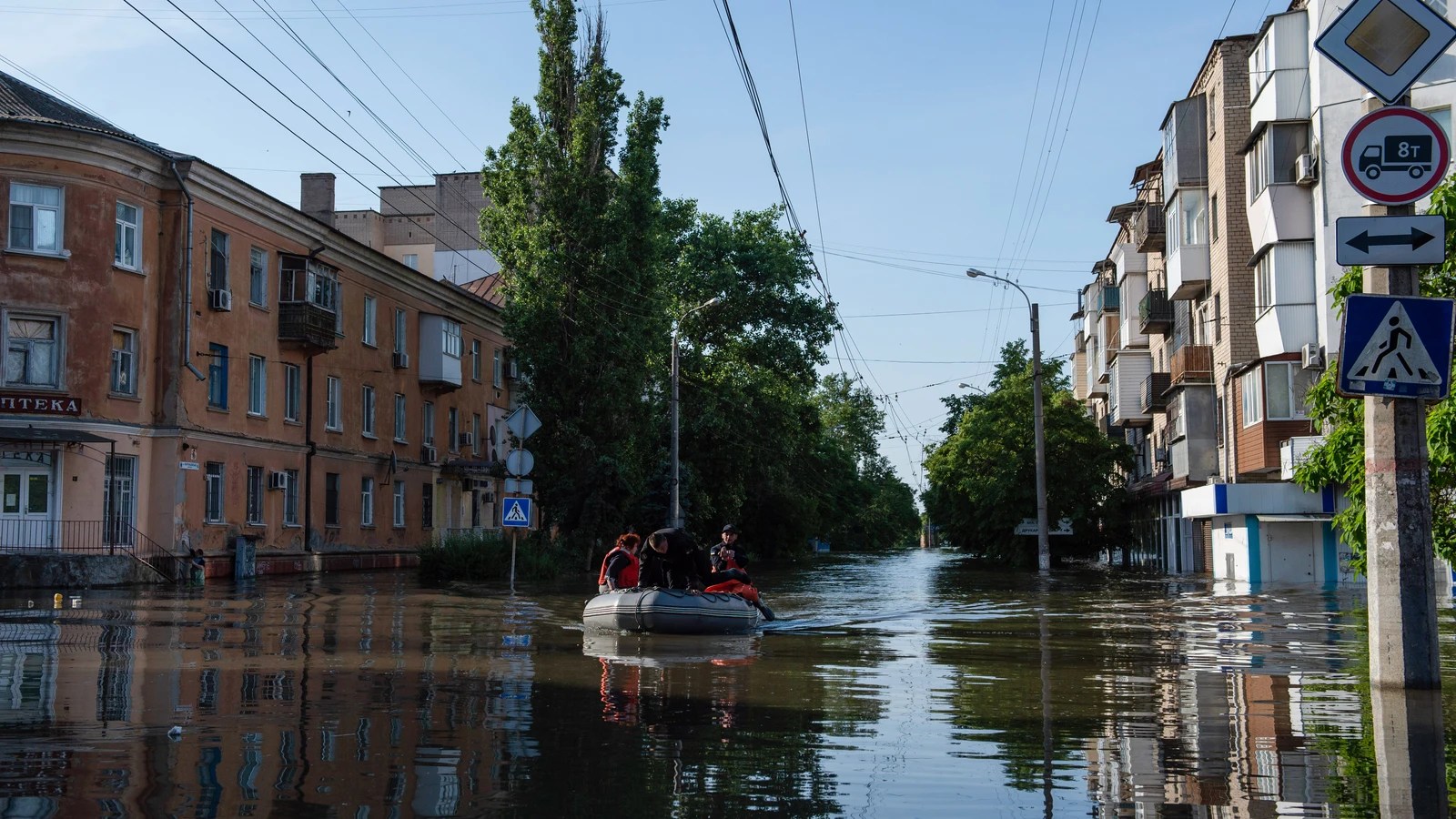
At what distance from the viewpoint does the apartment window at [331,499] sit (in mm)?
44062

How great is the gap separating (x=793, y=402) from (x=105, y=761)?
54684mm

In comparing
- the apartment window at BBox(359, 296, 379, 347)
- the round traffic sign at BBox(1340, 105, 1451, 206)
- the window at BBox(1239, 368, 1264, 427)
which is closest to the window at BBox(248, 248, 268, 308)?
the apartment window at BBox(359, 296, 379, 347)

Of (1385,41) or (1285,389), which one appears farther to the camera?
(1285,389)

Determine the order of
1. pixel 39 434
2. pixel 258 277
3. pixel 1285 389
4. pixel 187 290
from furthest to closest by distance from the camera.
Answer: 1. pixel 258 277
2. pixel 1285 389
3. pixel 187 290
4. pixel 39 434

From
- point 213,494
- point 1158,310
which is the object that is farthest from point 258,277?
point 1158,310

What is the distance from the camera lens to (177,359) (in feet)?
117

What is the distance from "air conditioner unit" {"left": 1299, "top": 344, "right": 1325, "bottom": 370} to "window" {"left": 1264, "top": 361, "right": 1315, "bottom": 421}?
0.38m

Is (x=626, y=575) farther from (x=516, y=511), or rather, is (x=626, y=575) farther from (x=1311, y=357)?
(x=1311, y=357)

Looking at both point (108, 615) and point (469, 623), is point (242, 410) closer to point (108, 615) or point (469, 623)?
point (108, 615)

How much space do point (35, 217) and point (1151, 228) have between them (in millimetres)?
36367

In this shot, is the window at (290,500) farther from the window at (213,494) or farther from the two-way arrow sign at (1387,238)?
the two-way arrow sign at (1387,238)

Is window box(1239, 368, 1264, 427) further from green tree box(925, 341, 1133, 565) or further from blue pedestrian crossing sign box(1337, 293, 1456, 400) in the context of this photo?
blue pedestrian crossing sign box(1337, 293, 1456, 400)

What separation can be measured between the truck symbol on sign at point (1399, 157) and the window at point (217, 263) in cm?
3230

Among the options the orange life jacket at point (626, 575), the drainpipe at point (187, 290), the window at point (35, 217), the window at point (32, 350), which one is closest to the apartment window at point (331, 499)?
the drainpipe at point (187, 290)
